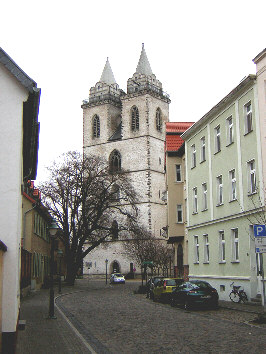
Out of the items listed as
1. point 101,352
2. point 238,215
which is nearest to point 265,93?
point 238,215

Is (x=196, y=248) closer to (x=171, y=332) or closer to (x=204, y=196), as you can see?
(x=204, y=196)

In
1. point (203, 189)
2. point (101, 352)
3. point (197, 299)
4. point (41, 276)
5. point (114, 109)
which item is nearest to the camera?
point (101, 352)

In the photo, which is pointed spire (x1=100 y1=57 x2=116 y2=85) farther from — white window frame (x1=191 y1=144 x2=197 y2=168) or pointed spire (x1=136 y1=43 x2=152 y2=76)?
white window frame (x1=191 y1=144 x2=197 y2=168)

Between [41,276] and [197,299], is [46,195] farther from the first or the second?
[197,299]

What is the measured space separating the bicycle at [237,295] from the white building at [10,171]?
15.3 m

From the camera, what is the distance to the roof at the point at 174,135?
138 feet

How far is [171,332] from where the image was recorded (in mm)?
16047

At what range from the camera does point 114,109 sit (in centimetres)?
Result: 10431

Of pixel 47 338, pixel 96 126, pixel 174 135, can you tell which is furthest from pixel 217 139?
pixel 96 126

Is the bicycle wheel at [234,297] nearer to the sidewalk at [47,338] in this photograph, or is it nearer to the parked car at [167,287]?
the parked car at [167,287]

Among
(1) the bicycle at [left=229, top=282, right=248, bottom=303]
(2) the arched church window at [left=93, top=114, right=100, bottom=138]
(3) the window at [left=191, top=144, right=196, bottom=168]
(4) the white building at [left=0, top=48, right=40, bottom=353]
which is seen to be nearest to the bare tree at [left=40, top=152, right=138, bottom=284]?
(3) the window at [left=191, top=144, right=196, bottom=168]

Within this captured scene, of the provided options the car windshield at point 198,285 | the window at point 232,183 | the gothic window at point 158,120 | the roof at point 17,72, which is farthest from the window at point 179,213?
the gothic window at point 158,120

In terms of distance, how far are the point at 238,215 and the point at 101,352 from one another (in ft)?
52.4

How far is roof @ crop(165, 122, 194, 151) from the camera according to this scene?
42.0m
